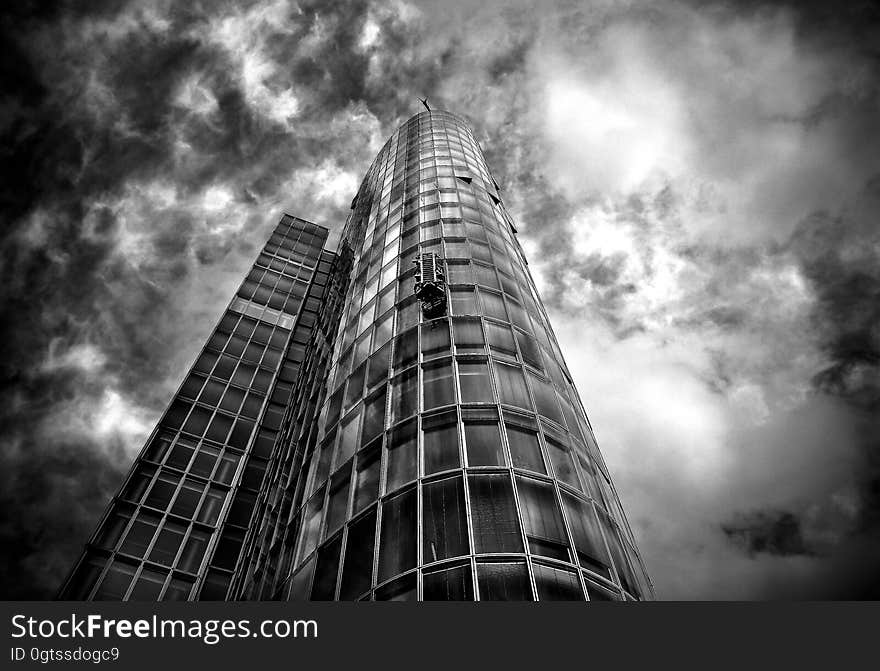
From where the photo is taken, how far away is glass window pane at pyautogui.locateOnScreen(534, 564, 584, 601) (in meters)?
12.4

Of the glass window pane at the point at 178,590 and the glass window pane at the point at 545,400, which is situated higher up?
the glass window pane at the point at 545,400

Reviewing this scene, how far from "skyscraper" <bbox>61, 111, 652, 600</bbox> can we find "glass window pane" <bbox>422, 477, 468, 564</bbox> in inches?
2.2

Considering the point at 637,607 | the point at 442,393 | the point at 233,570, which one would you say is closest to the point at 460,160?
the point at 442,393

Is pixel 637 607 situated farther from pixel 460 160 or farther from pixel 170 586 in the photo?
pixel 460 160

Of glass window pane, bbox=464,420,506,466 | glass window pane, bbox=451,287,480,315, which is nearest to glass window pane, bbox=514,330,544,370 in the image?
glass window pane, bbox=451,287,480,315

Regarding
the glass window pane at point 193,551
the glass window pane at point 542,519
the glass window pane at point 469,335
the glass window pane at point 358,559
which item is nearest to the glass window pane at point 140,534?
the glass window pane at point 193,551

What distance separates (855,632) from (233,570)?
27783mm

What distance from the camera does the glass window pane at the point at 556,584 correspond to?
40.7ft

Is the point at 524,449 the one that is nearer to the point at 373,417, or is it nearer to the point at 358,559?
the point at 373,417

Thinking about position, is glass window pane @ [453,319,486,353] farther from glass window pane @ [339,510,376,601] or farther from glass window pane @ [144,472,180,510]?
glass window pane @ [144,472,180,510]

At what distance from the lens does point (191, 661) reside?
32.8ft

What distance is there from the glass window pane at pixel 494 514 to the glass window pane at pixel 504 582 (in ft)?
1.53

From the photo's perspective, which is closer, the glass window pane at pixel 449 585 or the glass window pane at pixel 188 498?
the glass window pane at pixel 449 585

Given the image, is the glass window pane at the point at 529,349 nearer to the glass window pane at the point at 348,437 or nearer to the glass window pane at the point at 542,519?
the glass window pane at the point at 542,519
